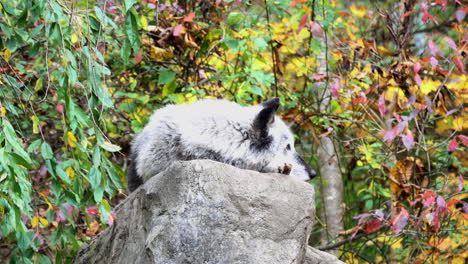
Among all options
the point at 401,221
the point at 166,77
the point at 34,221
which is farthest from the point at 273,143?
the point at 34,221

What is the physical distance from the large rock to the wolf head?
22.2 inches

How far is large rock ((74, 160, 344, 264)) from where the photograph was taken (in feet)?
11.1

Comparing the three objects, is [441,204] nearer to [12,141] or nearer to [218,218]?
[218,218]

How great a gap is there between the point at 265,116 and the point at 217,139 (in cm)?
40

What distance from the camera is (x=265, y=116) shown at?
4.32 metres

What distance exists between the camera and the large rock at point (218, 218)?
11.1 ft

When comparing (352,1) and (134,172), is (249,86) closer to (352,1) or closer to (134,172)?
(134,172)

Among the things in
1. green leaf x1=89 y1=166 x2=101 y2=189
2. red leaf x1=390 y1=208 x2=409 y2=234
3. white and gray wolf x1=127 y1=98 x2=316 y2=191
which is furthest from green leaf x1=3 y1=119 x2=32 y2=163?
red leaf x1=390 y1=208 x2=409 y2=234

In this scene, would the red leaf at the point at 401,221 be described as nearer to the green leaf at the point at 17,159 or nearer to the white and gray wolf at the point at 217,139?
the white and gray wolf at the point at 217,139

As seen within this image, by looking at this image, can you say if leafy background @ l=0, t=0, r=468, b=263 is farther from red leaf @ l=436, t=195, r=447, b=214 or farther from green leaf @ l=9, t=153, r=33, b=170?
green leaf @ l=9, t=153, r=33, b=170

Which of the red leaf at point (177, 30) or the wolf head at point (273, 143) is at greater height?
the red leaf at point (177, 30)

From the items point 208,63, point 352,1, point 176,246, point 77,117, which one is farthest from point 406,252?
point 352,1

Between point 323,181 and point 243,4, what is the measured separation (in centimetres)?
260

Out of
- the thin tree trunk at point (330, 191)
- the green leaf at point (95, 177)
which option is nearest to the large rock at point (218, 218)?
the green leaf at point (95, 177)
